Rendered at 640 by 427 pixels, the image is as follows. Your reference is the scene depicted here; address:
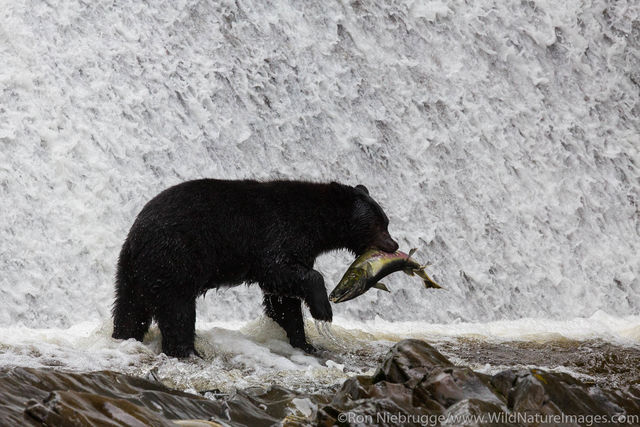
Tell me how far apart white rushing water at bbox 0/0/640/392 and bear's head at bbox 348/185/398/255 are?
2.60 m

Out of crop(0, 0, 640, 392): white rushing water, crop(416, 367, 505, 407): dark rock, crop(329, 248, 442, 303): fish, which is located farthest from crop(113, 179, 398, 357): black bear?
crop(0, 0, 640, 392): white rushing water

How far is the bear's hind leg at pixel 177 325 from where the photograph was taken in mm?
6793

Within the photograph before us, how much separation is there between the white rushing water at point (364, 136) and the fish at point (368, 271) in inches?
101

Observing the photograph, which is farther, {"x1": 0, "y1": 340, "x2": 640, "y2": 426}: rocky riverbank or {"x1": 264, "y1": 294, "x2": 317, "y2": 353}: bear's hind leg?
{"x1": 264, "y1": 294, "x2": 317, "y2": 353}: bear's hind leg

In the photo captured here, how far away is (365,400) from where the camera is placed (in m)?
4.62

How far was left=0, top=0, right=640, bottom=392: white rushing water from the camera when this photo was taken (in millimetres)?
10844

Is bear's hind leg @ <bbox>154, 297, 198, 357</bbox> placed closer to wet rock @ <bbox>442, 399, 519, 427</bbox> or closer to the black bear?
the black bear

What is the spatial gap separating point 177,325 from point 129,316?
51 centimetres

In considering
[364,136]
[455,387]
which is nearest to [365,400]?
[455,387]

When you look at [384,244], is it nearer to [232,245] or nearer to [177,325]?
[232,245]

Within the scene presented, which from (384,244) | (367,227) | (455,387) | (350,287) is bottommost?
(455,387)

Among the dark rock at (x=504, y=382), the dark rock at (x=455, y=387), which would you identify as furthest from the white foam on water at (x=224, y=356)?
the dark rock at (x=504, y=382)

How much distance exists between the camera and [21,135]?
11062mm

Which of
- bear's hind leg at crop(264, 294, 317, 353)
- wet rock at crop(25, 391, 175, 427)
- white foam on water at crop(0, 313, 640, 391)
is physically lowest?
wet rock at crop(25, 391, 175, 427)
